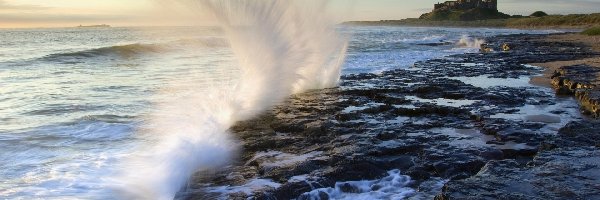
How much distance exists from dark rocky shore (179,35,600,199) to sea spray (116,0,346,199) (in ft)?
1.65

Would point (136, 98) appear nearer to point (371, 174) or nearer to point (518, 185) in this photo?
point (371, 174)

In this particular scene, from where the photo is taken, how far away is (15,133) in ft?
31.7

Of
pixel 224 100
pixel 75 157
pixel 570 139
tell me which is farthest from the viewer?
pixel 224 100

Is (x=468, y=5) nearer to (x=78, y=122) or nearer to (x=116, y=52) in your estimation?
(x=116, y=52)

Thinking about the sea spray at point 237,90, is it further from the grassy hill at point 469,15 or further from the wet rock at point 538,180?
the grassy hill at point 469,15

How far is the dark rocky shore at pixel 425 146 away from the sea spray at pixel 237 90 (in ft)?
1.65

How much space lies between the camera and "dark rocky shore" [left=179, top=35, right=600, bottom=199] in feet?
16.6

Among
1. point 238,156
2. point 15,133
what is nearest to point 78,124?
point 15,133

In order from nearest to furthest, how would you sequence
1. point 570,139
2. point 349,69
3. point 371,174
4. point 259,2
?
1. point 371,174
2. point 570,139
3. point 259,2
4. point 349,69

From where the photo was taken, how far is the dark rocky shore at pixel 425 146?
5066 millimetres

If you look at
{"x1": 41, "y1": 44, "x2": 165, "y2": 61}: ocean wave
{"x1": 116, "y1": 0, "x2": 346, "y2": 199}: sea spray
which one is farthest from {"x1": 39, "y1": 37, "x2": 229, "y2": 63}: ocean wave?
{"x1": 116, "y1": 0, "x2": 346, "y2": 199}: sea spray

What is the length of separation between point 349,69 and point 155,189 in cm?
1595

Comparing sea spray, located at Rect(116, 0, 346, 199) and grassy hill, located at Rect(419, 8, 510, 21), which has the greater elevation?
grassy hill, located at Rect(419, 8, 510, 21)

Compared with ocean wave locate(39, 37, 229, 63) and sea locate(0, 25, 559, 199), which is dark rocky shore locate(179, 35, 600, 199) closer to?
sea locate(0, 25, 559, 199)
